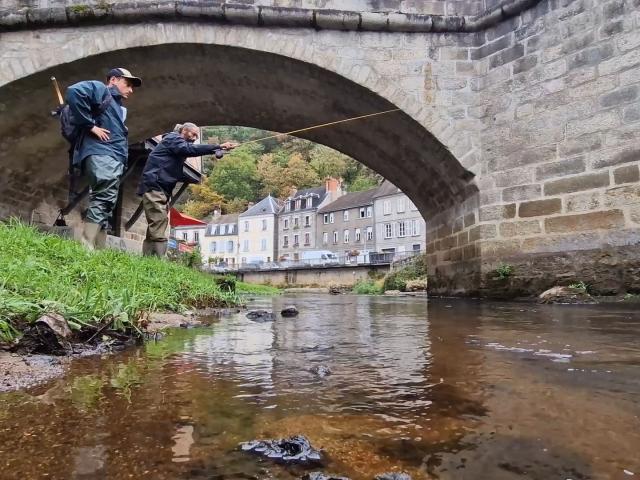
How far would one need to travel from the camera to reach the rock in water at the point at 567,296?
19.1 feet

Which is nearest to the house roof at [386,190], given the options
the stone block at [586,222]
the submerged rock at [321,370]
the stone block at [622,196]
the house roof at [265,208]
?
the house roof at [265,208]

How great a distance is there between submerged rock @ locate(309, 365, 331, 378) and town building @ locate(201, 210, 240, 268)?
59832 millimetres

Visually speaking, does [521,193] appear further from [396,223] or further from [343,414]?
[396,223]

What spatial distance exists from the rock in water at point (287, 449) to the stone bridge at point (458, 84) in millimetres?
6119

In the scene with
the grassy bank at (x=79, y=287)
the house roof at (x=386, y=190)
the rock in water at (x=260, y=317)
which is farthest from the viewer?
the house roof at (x=386, y=190)

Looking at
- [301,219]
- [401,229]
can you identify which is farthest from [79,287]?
[301,219]

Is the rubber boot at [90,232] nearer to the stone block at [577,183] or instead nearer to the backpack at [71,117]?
the backpack at [71,117]

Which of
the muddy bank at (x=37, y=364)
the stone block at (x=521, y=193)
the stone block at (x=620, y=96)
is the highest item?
the stone block at (x=620, y=96)

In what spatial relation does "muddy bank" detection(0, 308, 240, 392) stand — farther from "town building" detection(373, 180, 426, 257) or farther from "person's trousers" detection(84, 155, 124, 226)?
"town building" detection(373, 180, 426, 257)

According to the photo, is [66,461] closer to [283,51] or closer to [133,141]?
[283,51]

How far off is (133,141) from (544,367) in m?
10.8

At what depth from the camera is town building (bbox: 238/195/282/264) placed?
59.8 metres

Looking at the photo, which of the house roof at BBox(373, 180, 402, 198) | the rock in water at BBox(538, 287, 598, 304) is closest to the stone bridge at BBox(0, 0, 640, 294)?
A: the rock in water at BBox(538, 287, 598, 304)

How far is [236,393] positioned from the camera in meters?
1.32
